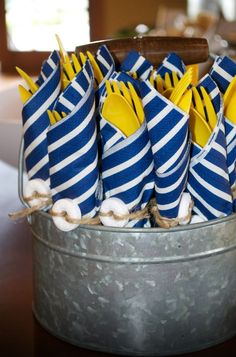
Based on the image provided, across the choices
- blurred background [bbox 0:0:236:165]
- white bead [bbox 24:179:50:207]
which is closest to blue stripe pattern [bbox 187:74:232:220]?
white bead [bbox 24:179:50:207]

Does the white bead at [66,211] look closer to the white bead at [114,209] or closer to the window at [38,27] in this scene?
the white bead at [114,209]

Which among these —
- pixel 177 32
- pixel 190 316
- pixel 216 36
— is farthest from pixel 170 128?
pixel 177 32

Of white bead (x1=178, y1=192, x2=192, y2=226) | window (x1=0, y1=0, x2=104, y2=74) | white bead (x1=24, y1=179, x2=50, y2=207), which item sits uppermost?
window (x1=0, y1=0, x2=104, y2=74)

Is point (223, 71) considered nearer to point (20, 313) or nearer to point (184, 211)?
point (184, 211)

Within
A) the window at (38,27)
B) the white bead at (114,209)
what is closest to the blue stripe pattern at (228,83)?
the white bead at (114,209)

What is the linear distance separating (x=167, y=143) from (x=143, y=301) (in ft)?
0.40

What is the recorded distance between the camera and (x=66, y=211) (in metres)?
0.46

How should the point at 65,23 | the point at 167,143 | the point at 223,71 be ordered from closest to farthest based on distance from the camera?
the point at 167,143 → the point at 223,71 → the point at 65,23

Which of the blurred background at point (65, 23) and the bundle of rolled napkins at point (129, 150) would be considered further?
the blurred background at point (65, 23)

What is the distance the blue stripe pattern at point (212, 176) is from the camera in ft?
1.53

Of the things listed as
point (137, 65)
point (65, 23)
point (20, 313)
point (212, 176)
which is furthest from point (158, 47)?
point (65, 23)

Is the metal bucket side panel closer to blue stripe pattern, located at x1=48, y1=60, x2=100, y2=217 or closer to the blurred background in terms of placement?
blue stripe pattern, located at x1=48, y1=60, x2=100, y2=217

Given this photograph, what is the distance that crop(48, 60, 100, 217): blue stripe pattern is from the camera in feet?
1.45

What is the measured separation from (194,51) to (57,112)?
0.17m
